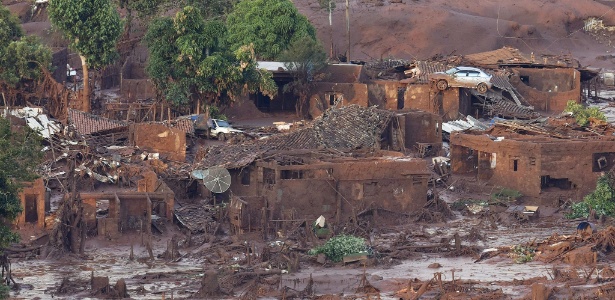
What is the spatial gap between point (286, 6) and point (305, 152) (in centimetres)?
1778

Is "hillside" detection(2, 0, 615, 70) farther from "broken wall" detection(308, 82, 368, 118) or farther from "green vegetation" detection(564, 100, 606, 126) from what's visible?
"green vegetation" detection(564, 100, 606, 126)

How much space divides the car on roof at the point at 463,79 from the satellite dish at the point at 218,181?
14648 millimetres

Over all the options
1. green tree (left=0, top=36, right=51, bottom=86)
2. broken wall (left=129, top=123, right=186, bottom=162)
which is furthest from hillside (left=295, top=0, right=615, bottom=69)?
broken wall (left=129, top=123, right=186, bottom=162)

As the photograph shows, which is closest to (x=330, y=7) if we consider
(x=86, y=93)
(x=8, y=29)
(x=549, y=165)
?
(x=8, y=29)

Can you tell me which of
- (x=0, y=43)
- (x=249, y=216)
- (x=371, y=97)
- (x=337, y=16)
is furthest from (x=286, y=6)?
(x=249, y=216)

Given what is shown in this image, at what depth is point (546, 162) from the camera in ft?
146

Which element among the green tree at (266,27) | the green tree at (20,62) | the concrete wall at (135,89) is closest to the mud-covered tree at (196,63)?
the concrete wall at (135,89)

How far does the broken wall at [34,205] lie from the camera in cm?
4091

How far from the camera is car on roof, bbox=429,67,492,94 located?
184ft

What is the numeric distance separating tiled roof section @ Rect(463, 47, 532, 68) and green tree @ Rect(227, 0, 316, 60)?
21.4 feet

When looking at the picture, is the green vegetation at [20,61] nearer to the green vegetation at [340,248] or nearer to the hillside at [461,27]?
the hillside at [461,27]

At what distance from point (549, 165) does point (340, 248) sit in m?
8.80

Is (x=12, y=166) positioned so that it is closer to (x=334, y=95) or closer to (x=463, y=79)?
(x=334, y=95)

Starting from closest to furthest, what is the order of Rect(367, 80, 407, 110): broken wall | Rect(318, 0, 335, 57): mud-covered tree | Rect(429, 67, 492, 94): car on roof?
1. Rect(429, 67, 492, 94): car on roof
2. Rect(367, 80, 407, 110): broken wall
3. Rect(318, 0, 335, 57): mud-covered tree
